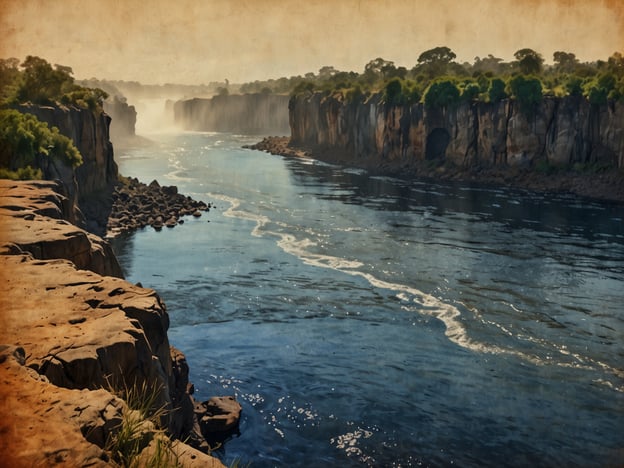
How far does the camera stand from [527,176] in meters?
84.4

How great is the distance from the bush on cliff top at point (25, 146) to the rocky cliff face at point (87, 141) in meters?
6.00

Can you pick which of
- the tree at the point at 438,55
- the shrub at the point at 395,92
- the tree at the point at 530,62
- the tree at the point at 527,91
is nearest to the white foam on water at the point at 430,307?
the tree at the point at 527,91

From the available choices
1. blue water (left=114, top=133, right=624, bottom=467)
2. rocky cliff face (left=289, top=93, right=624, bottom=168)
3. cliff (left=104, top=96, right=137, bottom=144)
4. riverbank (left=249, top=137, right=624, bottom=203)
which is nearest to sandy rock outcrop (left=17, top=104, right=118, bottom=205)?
blue water (left=114, top=133, right=624, bottom=467)

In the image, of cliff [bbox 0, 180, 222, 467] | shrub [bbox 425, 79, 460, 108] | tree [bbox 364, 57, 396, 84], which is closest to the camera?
cliff [bbox 0, 180, 222, 467]

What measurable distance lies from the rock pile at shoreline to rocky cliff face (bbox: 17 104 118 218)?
2170mm

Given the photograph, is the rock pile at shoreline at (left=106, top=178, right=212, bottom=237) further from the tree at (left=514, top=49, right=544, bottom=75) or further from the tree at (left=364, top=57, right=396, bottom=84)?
the tree at (left=364, top=57, right=396, bottom=84)

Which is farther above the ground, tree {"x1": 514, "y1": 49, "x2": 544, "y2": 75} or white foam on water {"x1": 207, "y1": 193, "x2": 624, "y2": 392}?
tree {"x1": 514, "y1": 49, "x2": 544, "y2": 75}

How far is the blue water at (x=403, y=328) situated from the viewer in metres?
22.1

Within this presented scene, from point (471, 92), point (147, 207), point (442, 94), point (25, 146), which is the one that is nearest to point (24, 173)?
point (25, 146)

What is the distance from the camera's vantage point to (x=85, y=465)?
9.41m

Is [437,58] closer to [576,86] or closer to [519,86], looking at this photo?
[519,86]

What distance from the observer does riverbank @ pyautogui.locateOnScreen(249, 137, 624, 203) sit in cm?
7481

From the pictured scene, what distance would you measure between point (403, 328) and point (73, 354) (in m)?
21.1

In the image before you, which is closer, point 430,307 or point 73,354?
point 73,354
